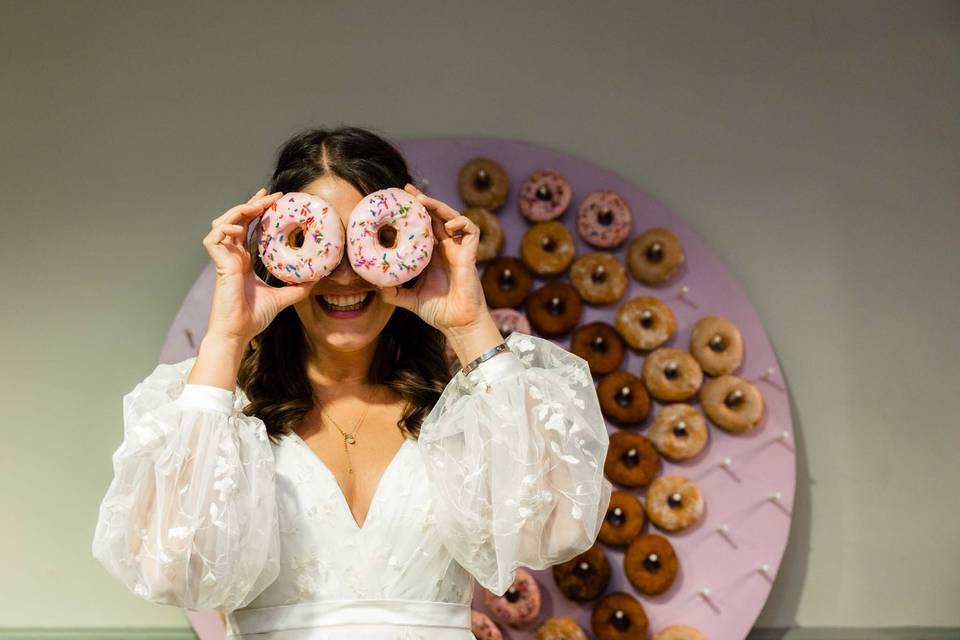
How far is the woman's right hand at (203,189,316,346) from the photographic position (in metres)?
1.27

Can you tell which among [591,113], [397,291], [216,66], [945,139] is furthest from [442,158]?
[945,139]

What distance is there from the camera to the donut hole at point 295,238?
1.32 meters

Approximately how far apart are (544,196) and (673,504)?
25.1 inches

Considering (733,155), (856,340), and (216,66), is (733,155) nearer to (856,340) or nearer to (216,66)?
(856,340)

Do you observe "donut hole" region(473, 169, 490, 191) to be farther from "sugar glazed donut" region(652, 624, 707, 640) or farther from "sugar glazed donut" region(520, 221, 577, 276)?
"sugar glazed donut" region(652, 624, 707, 640)

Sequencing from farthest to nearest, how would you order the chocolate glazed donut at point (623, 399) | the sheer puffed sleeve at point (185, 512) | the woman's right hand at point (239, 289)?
the chocolate glazed donut at point (623, 399) < the woman's right hand at point (239, 289) < the sheer puffed sleeve at point (185, 512)

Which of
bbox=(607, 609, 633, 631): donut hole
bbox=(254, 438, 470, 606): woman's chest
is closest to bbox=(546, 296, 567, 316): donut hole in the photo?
bbox=(607, 609, 633, 631): donut hole

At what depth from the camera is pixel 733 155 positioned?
2148 millimetres

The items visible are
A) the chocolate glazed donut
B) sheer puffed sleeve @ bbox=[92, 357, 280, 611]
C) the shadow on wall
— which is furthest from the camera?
the shadow on wall

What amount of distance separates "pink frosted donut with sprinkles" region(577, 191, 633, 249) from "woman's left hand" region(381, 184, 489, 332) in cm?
65

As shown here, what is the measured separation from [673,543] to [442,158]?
862mm

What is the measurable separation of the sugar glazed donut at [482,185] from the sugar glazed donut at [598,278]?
7.9 inches

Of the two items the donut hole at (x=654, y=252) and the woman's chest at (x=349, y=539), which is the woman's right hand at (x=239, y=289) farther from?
the donut hole at (x=654, y=252)

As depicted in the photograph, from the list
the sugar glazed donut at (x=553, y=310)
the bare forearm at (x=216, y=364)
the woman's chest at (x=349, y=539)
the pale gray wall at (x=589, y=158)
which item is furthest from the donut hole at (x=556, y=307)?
the bare forearm at (x=216, y=364)
